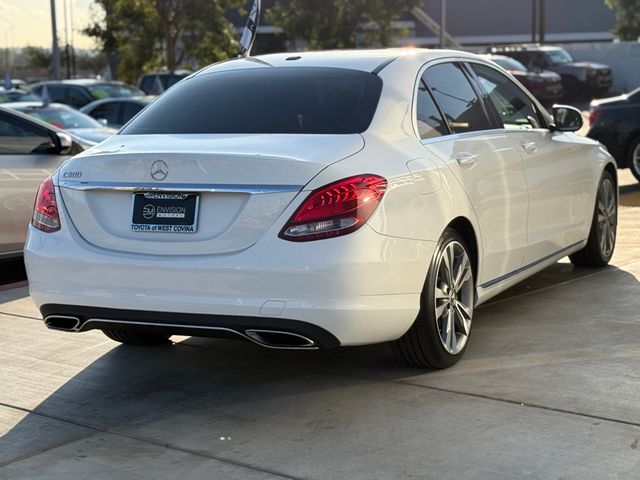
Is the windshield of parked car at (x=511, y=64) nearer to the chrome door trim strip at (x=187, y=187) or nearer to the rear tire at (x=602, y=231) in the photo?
the rear tire at (x=602, y=231)

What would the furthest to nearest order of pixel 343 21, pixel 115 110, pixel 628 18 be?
1. pixel 628 18
2. pixel 343 21
3. pixel 115 110

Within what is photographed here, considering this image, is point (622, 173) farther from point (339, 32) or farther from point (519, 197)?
point (339, 32)

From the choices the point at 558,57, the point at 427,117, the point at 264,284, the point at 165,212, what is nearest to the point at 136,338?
the point at 165,212

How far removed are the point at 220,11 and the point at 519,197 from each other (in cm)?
3376

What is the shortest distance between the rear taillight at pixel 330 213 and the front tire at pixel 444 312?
0.64m

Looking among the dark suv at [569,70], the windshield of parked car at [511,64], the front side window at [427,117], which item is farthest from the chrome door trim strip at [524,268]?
the dark suv at [569,70]

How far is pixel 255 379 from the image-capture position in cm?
583

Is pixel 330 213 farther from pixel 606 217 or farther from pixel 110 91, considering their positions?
pixel 110 91

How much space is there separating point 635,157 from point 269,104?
32.2ft

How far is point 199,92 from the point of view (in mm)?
6180

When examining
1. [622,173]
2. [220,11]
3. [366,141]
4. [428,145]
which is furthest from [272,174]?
[220,11]

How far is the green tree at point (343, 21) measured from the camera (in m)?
44.8

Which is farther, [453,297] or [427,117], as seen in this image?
[427,117]

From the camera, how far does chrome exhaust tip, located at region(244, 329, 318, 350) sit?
5043 millimetres
